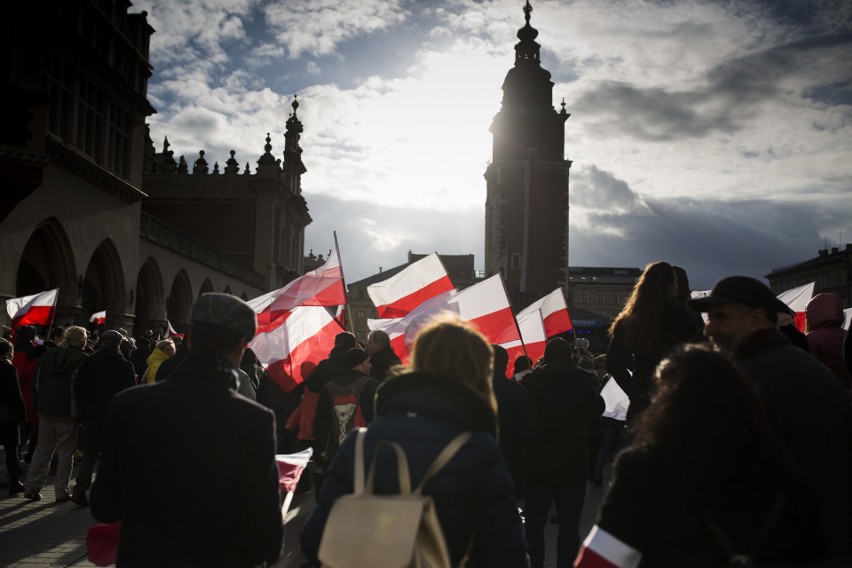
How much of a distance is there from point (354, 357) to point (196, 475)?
4477 millimetres

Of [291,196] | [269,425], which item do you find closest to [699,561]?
[269,425]

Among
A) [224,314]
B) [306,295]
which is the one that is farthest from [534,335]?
[224,314]

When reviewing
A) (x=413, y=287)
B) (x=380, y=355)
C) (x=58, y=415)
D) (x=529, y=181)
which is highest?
(x=529, y=181)

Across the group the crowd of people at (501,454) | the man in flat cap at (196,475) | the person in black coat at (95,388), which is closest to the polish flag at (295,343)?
the person in black coat at (95,388)

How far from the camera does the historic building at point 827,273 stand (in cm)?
7694

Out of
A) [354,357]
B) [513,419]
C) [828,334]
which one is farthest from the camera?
[354,357]

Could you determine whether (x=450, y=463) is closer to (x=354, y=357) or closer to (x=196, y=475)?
(x=196, y=475)

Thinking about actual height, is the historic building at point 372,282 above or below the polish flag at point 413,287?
above

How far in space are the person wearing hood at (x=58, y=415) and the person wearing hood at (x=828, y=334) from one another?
7.72 metres

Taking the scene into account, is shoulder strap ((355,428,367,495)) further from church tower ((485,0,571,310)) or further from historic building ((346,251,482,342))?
historic building ((346,251,482,342))

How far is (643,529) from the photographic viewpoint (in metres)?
2.33

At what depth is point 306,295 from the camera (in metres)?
9.75

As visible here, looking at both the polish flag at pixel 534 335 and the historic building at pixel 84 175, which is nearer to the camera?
the polish flag at pixel 534 335

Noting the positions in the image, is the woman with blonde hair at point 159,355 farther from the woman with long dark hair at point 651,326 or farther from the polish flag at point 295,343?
the woman with long dark hair at point 651,326
